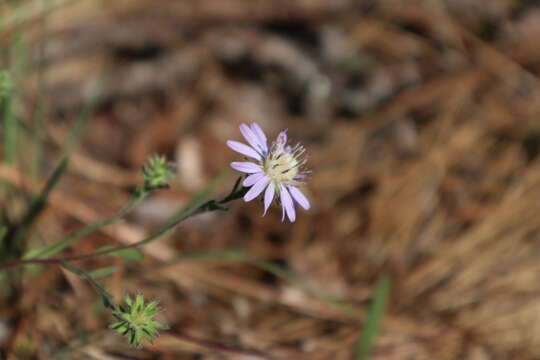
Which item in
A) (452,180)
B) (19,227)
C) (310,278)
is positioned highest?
(452,180)

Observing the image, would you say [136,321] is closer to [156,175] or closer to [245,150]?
[156,175]

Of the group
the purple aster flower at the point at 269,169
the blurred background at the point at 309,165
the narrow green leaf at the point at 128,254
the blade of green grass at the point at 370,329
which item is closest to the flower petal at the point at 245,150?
the purple aster flower at the point at 269,169

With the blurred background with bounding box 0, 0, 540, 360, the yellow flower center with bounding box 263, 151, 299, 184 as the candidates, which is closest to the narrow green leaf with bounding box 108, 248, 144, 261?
the blurred background with bounding box 0, 0, 540, 360

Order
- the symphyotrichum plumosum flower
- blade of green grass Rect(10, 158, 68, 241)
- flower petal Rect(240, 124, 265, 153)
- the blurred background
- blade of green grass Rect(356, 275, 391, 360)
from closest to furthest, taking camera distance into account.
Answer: the symphyotrichum plumosum flower < flower petal Rect(240, 124, 265, 153) < blade of green grass Rect(10, 158, 68, 241) < blade of green grass Rect(356, 275, 391, 360) < the blurred background

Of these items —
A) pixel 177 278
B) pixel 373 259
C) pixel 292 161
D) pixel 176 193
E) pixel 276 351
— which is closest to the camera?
pixel 292 161

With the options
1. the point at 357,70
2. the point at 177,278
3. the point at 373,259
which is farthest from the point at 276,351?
the point at 357,70

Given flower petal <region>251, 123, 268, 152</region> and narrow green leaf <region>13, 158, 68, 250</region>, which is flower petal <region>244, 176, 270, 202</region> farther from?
narrow green leaf <region>13, 158, 68, 250</region>

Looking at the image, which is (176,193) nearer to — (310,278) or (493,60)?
(310,278)
